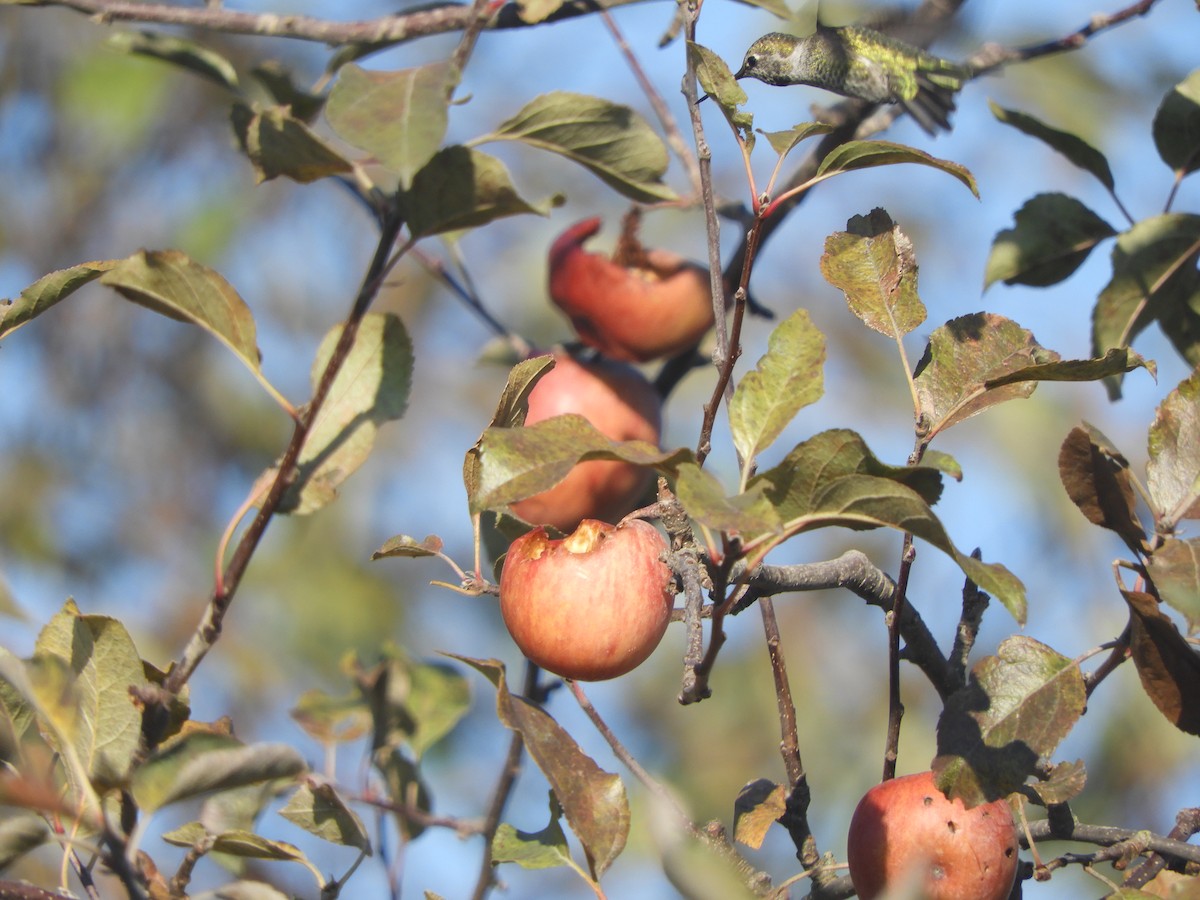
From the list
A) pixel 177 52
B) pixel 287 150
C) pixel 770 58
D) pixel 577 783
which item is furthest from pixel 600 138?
pixel 577 783

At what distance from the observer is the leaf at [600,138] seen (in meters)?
0.88

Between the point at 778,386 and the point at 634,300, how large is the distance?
2.23ft

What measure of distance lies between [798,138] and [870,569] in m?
0.27

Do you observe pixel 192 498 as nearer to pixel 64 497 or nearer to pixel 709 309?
pixel 64 497

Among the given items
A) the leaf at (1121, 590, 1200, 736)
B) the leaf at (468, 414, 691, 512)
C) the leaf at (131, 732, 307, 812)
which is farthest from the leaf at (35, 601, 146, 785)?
the leaf at (1121, 590, 1200, 736)

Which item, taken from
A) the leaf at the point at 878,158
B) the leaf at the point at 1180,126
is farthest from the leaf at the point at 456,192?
the leaf at the point at 1180,126

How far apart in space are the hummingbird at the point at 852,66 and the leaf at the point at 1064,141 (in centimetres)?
5

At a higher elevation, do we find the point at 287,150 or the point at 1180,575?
the point at 287,150

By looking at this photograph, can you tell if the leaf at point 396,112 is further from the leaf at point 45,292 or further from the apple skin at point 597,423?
the apple skin at point 597,423

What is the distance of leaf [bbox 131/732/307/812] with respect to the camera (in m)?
0.54

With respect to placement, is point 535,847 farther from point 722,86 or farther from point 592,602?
point 722,86

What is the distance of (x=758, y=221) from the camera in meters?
0.64

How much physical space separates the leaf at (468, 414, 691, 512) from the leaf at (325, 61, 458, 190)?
16 centimetres

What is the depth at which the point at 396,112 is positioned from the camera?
655 mm
